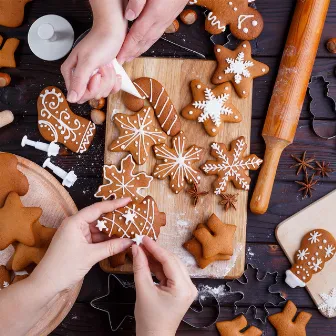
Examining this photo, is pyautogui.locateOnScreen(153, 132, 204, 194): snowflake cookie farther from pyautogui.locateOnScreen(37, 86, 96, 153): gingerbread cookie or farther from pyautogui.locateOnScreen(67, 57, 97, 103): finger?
pyautogui.locateOnScreen(67, 57, 97, 103): finger

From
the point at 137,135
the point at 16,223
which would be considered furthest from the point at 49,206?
the point at 137,135

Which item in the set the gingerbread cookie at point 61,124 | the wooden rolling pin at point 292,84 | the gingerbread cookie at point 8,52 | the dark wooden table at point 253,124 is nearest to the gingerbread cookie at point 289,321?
the dark wooden table at point 253,124

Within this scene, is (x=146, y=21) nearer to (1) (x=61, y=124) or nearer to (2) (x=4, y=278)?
(1) (x=61, y=124)

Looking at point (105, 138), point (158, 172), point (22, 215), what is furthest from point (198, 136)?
point (22, 215)

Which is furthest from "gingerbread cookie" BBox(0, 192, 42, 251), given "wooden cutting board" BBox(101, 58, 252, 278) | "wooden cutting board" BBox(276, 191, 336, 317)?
"wooden cutting board" BBox(276, 191, 336, 317)

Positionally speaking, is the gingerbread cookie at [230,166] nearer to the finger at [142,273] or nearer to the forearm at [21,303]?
the finger at [142,273]

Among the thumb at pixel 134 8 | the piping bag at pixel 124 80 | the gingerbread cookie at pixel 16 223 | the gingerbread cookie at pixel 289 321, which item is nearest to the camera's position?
the thumb at pixel 134 8
